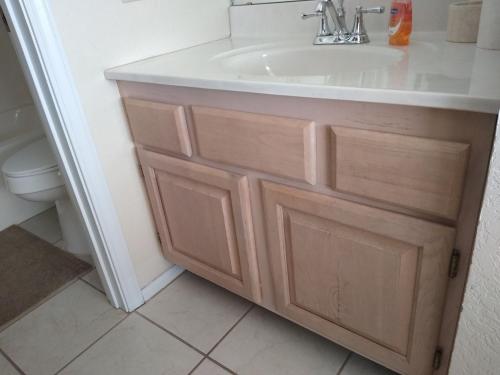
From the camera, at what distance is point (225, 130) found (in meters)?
0.96

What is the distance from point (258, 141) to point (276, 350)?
0.69 metres

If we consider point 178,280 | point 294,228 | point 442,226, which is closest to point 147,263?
point 178,280

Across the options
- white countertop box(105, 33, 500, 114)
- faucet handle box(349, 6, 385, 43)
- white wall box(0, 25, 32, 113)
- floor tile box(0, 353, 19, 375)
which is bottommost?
floor tile box(0, 353, 19, 375)

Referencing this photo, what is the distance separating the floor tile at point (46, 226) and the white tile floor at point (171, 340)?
0.50 m

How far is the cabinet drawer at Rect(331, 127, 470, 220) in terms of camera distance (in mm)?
666

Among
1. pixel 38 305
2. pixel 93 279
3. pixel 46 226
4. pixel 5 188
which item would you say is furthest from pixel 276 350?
pixel 5 188

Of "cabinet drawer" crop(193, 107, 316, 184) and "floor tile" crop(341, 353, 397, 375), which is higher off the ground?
"cabinet drawer" crop(193, 107, 316, 184)

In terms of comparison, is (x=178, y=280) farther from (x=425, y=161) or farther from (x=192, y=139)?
(x=425, y=161)

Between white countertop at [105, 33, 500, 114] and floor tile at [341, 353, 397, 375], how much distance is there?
2.65ft

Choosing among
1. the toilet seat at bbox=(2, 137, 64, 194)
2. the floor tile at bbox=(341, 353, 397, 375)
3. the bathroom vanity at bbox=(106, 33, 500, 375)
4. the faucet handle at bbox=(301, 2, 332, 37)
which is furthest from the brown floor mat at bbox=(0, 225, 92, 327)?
the faucet handle at bbox=(301, 2, 332, 37)

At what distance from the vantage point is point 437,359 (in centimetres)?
87

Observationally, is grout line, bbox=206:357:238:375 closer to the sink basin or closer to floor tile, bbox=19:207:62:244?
the sink basin

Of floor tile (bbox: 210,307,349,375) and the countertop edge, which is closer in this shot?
the countertop edge

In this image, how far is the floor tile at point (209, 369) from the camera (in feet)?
3.83
